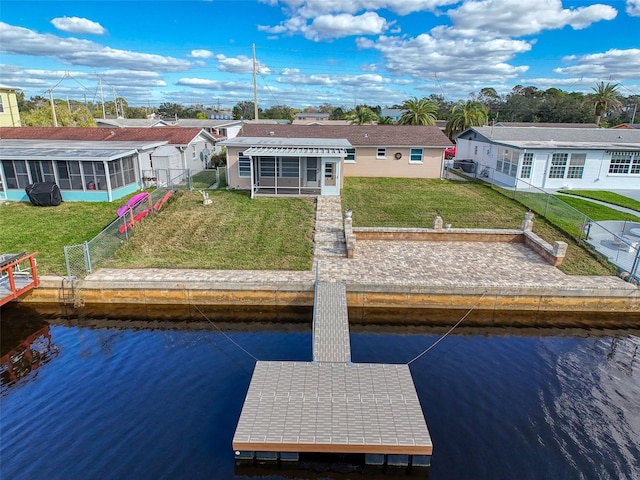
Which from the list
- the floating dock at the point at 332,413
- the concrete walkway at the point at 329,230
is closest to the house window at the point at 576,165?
the concrete walkway at the point at 329,230

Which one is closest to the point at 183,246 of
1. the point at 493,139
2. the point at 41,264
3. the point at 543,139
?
the point at 41,264

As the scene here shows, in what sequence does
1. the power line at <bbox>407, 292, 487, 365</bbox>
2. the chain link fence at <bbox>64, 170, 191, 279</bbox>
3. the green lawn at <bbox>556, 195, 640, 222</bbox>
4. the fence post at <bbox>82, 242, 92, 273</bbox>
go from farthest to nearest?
the green lawn at <bbox>556, 195, 640, 222</bbox>, the chain link fence at <bbox>64, 170, 191, 279</bbox>, the fence post at <bbox>82, 242, 92, 273</bbox>, the power line at <bbox>407, 292, 487, 365</bbox>

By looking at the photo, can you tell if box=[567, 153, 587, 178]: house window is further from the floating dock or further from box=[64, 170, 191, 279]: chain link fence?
box=[64, 170, 191, 279]: chain link fence

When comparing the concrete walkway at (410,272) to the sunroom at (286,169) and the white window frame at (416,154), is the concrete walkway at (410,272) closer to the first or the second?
the sunroom at (286,169)

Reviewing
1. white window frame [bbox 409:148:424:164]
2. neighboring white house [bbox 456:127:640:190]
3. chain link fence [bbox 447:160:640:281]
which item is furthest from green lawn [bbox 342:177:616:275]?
neighboring white house [bbox 456:127:640:190]

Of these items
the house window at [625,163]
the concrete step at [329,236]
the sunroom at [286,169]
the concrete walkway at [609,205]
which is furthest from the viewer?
the house window at [625,163]

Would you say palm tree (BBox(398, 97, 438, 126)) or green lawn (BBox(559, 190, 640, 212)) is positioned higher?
palm tree (BBox(398, 97, 438, 126))

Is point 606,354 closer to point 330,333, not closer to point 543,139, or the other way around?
point 330,333
